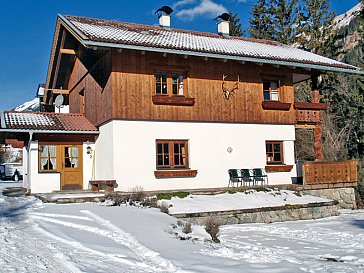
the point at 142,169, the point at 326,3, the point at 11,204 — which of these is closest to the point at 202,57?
the point at 142,169

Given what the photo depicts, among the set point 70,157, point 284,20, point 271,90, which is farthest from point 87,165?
point 284,20

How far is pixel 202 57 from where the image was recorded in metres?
16.5

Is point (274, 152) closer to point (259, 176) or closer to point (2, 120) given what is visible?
point (259, 176)

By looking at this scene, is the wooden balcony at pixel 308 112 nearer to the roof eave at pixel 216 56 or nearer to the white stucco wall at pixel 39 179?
the roof eave at pixel 216 56

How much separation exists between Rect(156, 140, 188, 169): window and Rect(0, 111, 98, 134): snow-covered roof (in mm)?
2935

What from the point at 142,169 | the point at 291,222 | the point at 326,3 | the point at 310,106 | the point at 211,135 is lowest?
the point at 291,222

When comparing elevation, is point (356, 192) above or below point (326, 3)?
below

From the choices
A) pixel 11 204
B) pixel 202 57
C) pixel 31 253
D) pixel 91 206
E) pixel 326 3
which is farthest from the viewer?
pixel 326 3

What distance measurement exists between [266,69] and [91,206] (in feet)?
32.4

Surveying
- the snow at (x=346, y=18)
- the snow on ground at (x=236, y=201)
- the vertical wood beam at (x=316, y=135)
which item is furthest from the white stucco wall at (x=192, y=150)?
the snow at (x=346, y=18)

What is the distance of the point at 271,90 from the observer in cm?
1841

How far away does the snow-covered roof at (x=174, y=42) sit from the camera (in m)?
14.5

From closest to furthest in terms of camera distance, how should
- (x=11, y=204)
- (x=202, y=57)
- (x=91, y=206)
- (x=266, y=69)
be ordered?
1. (x=91, y=206)
2. (x=11, y=204)
3. (x=202, y=57)
4. (x=266, y=69)

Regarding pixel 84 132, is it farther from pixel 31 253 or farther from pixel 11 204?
pixel 31 253
